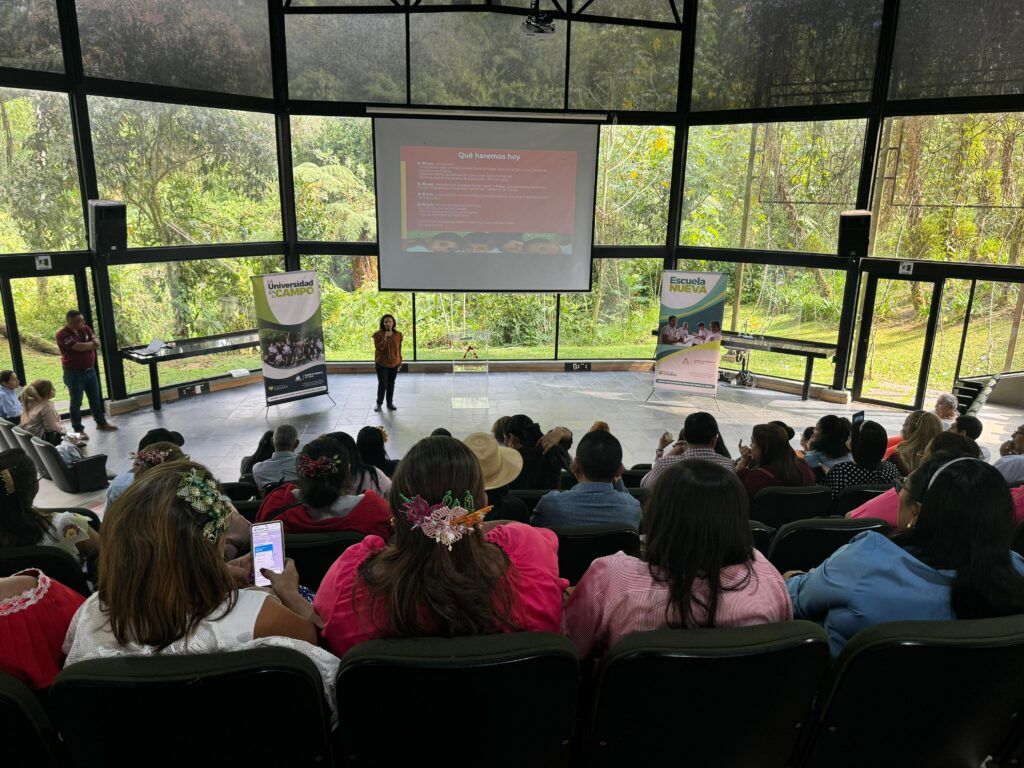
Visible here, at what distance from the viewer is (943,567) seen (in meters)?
1.91

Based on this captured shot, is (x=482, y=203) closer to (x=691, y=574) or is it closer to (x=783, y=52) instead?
(x=783, y=52)

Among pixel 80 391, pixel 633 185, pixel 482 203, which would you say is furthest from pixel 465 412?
pixel 633 185

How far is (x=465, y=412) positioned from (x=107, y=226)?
4753mm

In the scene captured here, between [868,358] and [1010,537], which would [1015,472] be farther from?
[868,358]

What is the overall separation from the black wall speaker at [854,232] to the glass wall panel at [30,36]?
9571mm

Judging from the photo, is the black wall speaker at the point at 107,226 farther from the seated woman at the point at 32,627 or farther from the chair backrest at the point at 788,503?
the chair backrest at the point at 788,503

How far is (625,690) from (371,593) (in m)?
0.67

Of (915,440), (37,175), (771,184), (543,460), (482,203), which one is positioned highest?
(771,184)

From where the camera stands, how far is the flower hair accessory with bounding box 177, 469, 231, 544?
167 centimetres

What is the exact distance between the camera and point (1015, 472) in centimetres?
388

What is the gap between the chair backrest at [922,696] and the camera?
1.64 metres

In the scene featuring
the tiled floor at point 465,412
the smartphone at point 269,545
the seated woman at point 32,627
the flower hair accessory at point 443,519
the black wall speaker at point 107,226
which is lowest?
the tiled floor at point 465,412

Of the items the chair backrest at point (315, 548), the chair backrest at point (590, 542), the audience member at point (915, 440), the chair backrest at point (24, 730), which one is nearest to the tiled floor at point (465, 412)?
the audience member at point (915, 440)

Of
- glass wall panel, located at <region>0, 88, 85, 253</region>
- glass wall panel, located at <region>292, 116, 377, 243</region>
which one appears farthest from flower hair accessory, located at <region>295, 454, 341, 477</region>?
glass wall panel, located at <region>292, 116, 377, 243</region>
